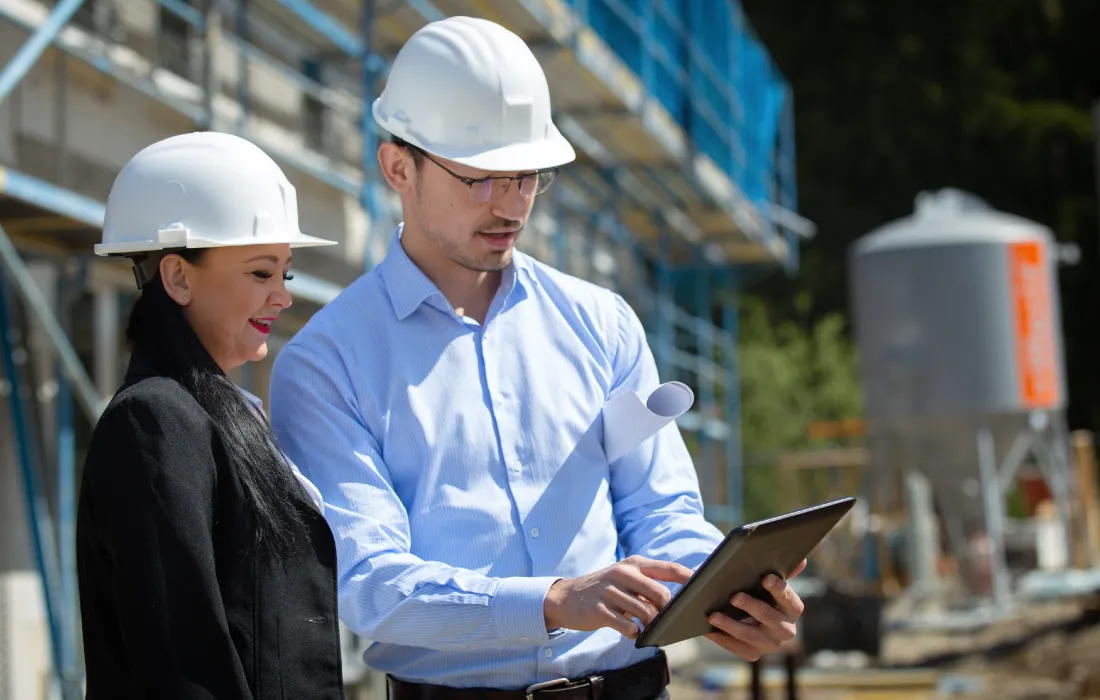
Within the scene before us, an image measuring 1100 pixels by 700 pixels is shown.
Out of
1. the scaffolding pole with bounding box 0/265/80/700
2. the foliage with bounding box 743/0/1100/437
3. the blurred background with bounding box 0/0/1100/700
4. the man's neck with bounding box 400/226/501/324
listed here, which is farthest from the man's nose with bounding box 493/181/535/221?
the foliage with bounding box 743/0/1100/437

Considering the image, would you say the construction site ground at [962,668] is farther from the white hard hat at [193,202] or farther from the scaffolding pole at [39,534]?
the white hard hat at [193,202]

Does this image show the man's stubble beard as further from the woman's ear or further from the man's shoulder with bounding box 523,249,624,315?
the woman's ear

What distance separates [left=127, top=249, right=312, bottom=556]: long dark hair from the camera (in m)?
2.00

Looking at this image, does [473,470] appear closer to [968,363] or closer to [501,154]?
[501,154]

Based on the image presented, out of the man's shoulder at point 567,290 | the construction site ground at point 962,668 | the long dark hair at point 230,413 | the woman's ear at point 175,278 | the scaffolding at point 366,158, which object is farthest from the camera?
the construction site ground at point 962,668

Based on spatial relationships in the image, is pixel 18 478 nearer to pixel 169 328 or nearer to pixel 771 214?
pixel 169 328

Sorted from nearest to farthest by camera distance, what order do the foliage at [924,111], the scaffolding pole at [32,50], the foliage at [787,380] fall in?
the scaffolding pole at [32,50] < the foliage at [787,380] < the foliage at [924,111]

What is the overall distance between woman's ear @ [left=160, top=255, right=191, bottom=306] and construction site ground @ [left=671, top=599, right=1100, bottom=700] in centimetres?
533

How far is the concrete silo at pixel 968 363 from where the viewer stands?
1451 cm

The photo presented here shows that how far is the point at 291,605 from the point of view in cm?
201

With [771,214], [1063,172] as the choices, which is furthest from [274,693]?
[1063,172]

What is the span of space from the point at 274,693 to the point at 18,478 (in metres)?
4.54

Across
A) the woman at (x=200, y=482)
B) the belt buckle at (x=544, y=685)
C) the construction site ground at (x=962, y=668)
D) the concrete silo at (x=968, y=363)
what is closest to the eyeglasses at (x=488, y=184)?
the woman at (x=200, y=482)

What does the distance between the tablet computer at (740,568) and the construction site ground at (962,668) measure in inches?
196
